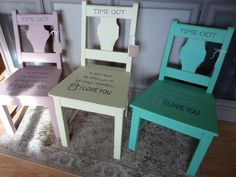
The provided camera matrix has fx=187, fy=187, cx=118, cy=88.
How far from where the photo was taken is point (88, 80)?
3.85 ft

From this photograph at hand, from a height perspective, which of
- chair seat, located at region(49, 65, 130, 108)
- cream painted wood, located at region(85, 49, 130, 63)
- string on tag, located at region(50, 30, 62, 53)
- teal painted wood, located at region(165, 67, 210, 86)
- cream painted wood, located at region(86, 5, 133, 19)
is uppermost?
cream painted wood, located at region(86, 5, 133, 19)

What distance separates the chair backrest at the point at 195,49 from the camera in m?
1.08

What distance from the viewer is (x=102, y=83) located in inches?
45.2

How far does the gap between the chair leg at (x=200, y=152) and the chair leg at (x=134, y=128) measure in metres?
0.34

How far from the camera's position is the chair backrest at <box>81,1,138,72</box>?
3.85 ft

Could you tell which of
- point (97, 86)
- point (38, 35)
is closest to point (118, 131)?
point (97, 86)

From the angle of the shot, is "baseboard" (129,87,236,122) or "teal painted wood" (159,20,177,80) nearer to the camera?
"teal painted wood" (159,20,177,80)

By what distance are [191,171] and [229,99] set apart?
67 centimetres

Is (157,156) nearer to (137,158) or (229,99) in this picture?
(137,158)

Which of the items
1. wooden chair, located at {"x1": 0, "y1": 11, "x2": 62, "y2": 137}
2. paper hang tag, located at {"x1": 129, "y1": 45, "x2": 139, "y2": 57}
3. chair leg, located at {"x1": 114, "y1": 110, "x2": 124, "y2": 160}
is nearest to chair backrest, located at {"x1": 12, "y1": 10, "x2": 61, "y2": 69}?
wooden chair, located at {"x1": 0, "y1": 11, "x2": 62, "y2": 137}

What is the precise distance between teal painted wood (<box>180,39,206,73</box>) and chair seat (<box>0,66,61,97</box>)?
85 cm

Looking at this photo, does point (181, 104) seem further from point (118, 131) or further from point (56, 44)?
point (56, 44)

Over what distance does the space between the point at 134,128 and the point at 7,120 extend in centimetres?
87

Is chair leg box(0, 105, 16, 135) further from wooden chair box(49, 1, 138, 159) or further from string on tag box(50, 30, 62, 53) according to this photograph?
string on tag box(50, 30, 62, 53)
